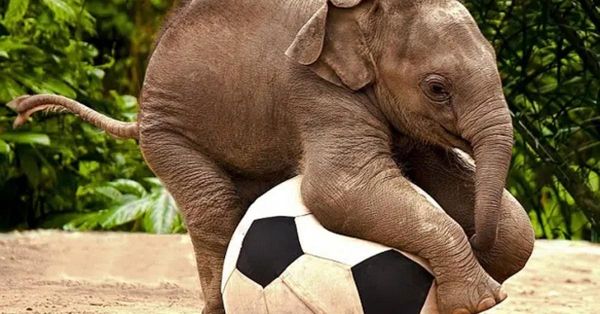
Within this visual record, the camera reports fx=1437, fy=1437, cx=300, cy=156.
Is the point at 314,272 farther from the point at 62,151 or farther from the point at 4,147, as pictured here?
the point at 62,151

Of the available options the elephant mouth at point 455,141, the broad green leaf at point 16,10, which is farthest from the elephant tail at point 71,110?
the broad green leaf at point 16,10

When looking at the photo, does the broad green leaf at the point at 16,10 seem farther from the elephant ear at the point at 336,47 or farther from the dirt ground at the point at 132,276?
the elephant ear at the point at 336,47

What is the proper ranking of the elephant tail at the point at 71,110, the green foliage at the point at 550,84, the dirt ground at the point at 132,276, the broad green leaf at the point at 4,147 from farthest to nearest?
the broad green leaf at the point at 4,147 < the green foliage at the point at 550,84 < the dirt ground at the point at 132,276 < the elephant tail at the point at 71,110

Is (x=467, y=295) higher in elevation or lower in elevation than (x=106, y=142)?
higher

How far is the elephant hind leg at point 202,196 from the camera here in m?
4.40

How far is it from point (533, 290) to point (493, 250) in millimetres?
2696

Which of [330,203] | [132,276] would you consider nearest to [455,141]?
[330,203]

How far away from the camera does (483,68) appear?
3881mm

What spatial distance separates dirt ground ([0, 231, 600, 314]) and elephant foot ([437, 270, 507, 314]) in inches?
87.2

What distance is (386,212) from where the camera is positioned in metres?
3.85

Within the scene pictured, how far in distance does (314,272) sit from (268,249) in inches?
6.4

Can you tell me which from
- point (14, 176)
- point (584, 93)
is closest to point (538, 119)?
point (584, 93)

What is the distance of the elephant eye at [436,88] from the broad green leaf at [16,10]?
19.7ft

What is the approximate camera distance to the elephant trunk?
3.73 meters
